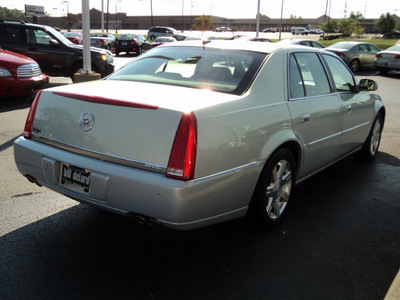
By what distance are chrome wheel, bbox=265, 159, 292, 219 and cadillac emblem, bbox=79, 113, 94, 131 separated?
1491 mm

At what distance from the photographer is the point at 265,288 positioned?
104 inches

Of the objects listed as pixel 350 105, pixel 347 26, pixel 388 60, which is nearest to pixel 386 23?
pixel 347 26

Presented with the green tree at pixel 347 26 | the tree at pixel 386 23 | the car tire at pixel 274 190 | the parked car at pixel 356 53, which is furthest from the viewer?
the tree at pixel 386 23

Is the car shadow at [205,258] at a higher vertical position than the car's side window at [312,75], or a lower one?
lower

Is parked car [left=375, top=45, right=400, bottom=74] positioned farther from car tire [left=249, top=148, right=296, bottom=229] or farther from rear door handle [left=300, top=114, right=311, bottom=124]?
car tire [left=249, top=148, right=296, bottom=229]

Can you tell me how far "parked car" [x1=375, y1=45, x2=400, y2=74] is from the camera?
18969 millimetres

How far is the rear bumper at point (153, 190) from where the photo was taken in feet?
8.32

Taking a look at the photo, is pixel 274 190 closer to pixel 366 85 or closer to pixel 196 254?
pixel 196 254

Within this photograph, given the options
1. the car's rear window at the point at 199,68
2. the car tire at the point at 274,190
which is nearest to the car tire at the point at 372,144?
the car tire at the point at 274,190

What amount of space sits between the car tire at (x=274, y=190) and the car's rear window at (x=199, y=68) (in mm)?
664

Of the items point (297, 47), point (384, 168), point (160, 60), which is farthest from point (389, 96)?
point (160, 60)

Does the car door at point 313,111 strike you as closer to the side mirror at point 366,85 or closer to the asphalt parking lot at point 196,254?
the asphalt parking lot at point 196,254

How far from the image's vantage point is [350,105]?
180 inches

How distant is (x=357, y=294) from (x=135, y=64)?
2.77 metres
